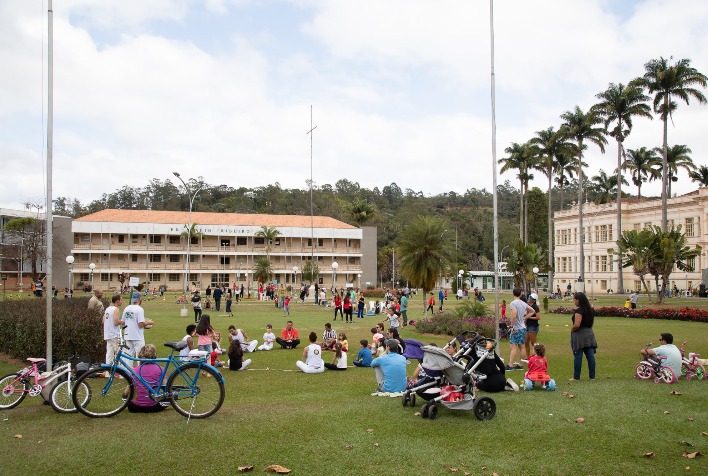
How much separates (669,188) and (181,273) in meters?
69.6

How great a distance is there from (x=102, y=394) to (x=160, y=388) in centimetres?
84

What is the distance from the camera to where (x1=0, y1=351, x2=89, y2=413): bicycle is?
27.5 ft

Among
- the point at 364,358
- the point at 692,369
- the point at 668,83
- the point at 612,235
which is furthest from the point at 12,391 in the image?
the point at 612,235

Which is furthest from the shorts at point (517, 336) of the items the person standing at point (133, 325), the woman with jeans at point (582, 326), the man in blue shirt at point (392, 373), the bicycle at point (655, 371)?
the person standing at point (133, 325)

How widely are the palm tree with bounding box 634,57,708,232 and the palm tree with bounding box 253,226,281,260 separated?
44.0 metres

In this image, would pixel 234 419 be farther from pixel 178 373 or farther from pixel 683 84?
pixel 683 84

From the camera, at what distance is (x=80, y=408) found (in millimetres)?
7930

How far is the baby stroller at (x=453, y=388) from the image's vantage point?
795 cm

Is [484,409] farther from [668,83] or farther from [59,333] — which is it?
[668,83]

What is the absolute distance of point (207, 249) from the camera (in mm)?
76438

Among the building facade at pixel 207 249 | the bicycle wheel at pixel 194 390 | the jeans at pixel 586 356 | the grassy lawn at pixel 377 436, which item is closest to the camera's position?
the grassy lawn at pixel 377 436

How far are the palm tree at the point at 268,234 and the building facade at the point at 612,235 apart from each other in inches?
1470

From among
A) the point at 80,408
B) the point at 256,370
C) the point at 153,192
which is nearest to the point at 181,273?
the point at 153,192

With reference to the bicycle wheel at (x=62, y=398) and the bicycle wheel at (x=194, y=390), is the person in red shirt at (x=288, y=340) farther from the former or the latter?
the bicycle wheel at (x=194, y=390)
